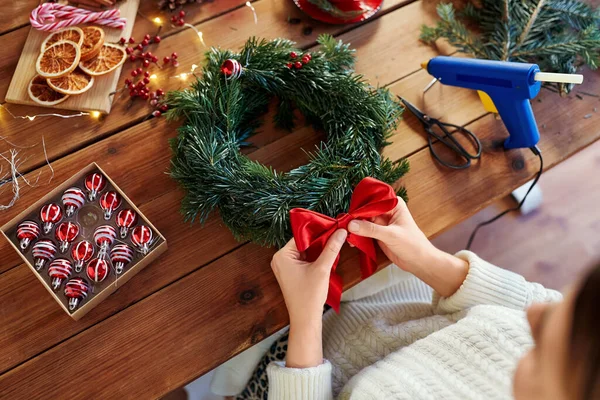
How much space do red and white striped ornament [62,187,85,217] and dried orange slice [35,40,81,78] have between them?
0.89ft

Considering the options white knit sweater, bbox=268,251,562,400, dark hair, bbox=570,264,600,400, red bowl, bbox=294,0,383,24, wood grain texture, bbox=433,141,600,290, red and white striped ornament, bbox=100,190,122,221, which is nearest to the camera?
dark hair, bbox=570,264,600,400

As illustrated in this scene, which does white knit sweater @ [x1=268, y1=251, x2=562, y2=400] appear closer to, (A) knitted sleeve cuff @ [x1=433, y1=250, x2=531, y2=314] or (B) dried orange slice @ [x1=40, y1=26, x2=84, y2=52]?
(A) knitted sleeve cuff @ [x1=433, y1=250, x2=531, y2=314]

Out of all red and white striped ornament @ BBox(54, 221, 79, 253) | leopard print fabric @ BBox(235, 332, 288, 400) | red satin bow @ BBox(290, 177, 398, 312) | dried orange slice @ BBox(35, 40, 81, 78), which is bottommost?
leopard print fabric @ BBox(235, 332, 288, 400)

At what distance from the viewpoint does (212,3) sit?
1223 millimetres

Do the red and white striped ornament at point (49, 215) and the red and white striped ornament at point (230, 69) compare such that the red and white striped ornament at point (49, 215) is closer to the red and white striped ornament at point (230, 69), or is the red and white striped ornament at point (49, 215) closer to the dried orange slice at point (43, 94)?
the dried orange slice at point (43, 94)

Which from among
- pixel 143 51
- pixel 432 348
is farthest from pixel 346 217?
pixel 143 51

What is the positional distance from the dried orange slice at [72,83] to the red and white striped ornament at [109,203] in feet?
0.85

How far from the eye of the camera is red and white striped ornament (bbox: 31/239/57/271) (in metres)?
0.94

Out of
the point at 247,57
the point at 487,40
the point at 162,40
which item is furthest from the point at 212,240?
the point at 487,40

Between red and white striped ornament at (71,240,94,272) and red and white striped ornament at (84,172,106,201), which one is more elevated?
red and white striped ornament at (84,172,106,201)

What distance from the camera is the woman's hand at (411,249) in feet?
3.12

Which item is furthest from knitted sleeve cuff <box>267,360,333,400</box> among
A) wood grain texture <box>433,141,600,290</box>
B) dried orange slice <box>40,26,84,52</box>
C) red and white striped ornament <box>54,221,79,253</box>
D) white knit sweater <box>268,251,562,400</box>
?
wood grain texture <box>433,141,600,290</box>

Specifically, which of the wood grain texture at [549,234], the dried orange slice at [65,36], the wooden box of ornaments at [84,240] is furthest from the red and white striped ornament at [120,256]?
the wood grain texture at [549,234]

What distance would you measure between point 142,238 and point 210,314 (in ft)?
0.63
